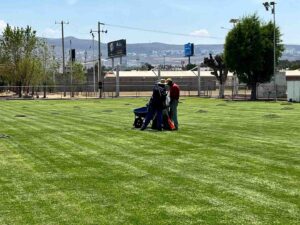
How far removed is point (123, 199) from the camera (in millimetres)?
8672

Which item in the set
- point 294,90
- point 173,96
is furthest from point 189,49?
point 173,96

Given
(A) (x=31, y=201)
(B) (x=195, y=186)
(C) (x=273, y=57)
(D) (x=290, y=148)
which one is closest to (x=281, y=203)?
(B) (x=195, y=186)

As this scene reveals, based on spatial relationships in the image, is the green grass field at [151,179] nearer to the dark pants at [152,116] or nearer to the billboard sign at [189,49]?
the dark pants at [152,116]

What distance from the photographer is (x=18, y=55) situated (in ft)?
262

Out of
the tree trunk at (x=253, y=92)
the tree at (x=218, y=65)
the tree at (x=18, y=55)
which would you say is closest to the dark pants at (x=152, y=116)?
the tree trunk at (x=253, y=92)

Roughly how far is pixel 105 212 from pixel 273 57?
175 ft

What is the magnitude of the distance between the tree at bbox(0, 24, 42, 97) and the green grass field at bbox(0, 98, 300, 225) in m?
63.5

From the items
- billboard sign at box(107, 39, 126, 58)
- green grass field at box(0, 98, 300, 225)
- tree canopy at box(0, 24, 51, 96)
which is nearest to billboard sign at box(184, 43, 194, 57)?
billboard sign at box(107, 39, 126, 58)

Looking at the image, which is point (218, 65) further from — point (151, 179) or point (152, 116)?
point (151, 179)

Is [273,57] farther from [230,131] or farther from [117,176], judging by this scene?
[117,176]

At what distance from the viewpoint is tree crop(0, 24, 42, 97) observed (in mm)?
79250

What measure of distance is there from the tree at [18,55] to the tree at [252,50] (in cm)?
3192

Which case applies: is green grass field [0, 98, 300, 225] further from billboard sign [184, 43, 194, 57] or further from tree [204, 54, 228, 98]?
billboard sign [184, 43, 194, 57]

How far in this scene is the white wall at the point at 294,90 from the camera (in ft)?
163
